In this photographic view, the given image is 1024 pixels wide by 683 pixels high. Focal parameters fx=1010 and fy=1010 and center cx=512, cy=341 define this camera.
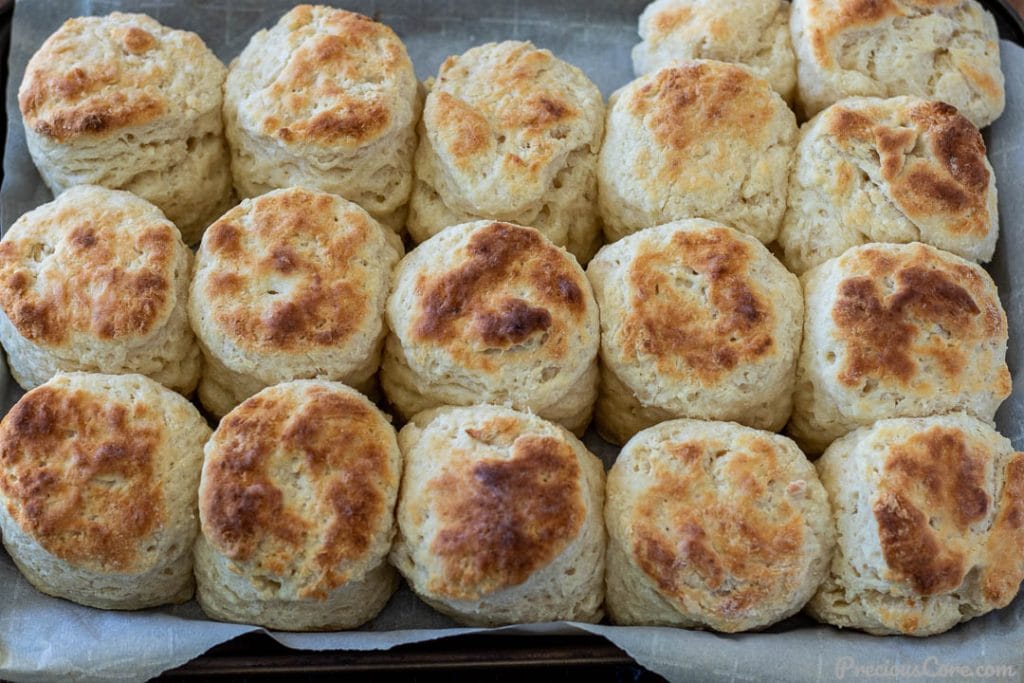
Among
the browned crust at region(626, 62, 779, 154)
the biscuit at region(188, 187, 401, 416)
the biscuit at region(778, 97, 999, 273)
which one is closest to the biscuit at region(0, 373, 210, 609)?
the biscuit at region(188, 187, 401, 416)

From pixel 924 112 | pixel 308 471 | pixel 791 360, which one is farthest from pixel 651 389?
pixel 924 112

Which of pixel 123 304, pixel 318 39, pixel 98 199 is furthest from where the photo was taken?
pixel 318 39

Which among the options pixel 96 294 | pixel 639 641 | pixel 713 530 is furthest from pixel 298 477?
pixel 713 530

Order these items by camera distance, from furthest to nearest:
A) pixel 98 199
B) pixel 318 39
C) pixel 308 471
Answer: pixel 318 39 → pixel 98 199 → pixel 308 471

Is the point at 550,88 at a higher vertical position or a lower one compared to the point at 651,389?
higher

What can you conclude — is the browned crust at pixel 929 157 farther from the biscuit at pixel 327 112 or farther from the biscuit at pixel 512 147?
the biscuit at pixel 327 112

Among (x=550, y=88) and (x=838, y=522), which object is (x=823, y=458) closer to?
(x=838, y=522)

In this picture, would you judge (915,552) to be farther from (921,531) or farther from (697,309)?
(697,309)
